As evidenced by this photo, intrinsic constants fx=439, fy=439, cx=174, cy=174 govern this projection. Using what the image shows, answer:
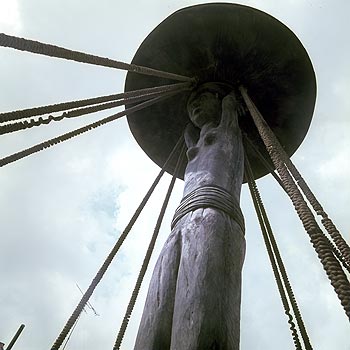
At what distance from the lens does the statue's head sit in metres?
3.66

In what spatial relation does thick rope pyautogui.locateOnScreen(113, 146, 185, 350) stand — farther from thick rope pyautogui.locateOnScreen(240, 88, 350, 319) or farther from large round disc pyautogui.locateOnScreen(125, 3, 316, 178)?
thick rope pyautogui.locateOnScreen(240, 88, 350, 319)

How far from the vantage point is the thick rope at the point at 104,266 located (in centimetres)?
320

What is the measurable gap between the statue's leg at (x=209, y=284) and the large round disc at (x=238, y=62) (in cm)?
198

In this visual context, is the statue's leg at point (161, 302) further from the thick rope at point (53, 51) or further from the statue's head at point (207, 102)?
the statue's head at point (207, 102)

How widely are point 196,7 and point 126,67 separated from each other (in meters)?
1.17

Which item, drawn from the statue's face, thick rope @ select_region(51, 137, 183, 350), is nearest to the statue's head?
the statue's face

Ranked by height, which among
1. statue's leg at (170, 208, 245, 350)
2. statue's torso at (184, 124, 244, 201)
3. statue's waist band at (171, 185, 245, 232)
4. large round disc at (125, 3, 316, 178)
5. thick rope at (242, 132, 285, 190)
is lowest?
statue's leg at (170, 208, 245, 350)

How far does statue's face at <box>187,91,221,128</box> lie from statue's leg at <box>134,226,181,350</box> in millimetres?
1350

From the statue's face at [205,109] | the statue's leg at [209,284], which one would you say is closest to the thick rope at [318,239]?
the statue's leg at [209,284]

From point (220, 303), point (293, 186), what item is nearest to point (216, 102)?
point (293, 186)

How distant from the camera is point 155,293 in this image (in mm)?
2361

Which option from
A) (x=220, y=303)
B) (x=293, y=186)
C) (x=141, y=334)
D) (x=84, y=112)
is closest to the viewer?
(x=220, y=303)

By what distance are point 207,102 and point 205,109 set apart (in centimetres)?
10

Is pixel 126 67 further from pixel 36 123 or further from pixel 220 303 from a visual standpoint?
pixel 220 303
